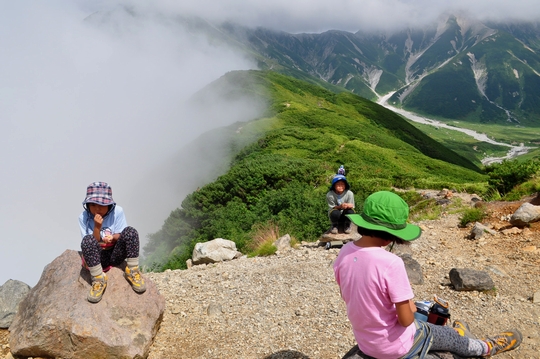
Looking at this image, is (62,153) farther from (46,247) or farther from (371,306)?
(371,306)

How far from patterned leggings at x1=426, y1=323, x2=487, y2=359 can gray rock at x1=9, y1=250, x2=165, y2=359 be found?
4149 millimetres

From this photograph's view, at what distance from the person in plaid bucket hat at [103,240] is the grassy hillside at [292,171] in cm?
651

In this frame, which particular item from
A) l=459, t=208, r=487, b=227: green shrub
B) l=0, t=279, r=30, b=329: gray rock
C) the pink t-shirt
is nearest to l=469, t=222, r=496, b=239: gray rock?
l=459, t=208, r=487, b=227: green shrub

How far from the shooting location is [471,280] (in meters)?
6.46

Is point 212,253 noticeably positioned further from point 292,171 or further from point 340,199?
point 292,171

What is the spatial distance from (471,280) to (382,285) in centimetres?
450

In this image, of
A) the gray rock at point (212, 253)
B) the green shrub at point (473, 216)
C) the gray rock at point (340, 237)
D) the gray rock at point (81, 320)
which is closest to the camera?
the gray rock at point (81, 320)

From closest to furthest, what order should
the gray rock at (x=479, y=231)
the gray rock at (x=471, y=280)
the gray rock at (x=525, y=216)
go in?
the gray rock at (x=471, y=280), the gray rock at (x=525, y=216), the gray rock at (x=479, y=231)

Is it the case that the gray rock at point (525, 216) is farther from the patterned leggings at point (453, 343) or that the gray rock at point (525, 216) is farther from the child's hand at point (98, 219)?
the child's hand at point (98, 219)

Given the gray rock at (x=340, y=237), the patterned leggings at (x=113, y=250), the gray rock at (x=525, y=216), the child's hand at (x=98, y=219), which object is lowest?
the gray rock at (x=525, y=216)

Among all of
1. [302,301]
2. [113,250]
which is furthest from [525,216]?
[113,250]

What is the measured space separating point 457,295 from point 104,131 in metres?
143

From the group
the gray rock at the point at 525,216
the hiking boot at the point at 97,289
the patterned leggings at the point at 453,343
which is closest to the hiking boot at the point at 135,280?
the hiking boot at the point at 97,289

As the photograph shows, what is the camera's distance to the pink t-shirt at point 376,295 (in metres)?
3.00
